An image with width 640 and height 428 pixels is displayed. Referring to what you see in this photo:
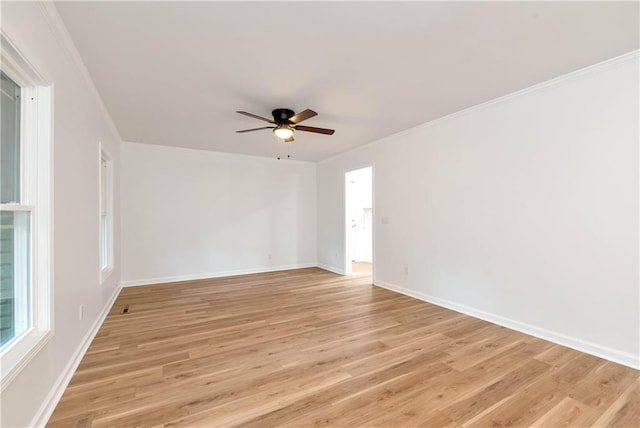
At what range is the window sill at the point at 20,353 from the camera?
50.1 inches

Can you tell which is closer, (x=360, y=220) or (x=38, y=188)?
(x=38, y=188)

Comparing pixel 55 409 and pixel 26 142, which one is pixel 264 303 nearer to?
pixel 55 409

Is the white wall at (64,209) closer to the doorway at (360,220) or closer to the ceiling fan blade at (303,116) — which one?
the ceiling fan blade at (303,116)

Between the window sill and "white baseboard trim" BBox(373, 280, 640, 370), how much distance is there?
12.7 ft

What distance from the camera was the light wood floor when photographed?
1715 mm

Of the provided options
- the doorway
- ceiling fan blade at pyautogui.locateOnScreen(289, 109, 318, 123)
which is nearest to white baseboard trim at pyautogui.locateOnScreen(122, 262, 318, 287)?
the doorway

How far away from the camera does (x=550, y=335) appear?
2730 millimetres

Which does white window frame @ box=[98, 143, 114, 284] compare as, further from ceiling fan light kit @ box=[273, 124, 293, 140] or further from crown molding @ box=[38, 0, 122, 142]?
ceiling fan light kit @ box=[273, 124, 293, 140]

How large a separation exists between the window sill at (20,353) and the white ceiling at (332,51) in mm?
1983

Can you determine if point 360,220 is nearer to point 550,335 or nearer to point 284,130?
point 284,130

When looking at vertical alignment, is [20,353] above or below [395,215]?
below

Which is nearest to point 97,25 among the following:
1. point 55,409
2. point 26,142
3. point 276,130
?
point 26,142

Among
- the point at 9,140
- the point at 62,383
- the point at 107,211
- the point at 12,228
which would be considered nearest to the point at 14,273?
the point at 12,228

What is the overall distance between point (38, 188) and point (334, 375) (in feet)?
7.57
